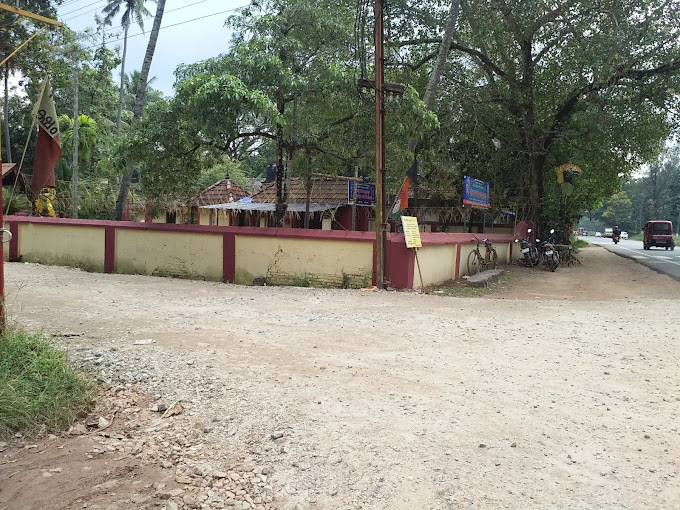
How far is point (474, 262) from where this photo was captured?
49.3 feet

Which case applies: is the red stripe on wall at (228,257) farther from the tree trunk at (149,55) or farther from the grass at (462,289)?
the tree trunk at (149,55)

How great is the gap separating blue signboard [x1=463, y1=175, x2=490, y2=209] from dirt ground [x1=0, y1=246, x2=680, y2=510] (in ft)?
30.0

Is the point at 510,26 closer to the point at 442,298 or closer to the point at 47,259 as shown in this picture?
the point at 442,298

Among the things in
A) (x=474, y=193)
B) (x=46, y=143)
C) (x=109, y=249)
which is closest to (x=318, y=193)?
(x=474, y=193)

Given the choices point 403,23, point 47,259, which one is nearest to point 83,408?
Answer: point 47,259

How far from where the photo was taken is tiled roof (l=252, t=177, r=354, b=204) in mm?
22828

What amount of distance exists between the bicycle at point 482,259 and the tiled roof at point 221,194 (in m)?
14.9

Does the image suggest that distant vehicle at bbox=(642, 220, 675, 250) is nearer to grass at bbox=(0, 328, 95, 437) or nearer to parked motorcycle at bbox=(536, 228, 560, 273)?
parked motorcycle at bbox=(536, 228, 560, 273)

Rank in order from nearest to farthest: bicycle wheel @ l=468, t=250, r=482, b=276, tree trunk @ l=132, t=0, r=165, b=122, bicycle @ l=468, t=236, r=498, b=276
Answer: bicycle wheel @ l=468, t=250, r=482, b=276 < bicycle @ l=468, t=236, r=498, b=276 < tree trunk @ l=132, t=0, r=165, b=122

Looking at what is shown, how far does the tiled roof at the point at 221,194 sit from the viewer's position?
2699 centimetres

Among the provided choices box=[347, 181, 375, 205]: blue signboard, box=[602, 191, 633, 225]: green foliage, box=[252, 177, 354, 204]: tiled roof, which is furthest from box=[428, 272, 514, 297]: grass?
box=[602, 191, 633, 225]: green foliage

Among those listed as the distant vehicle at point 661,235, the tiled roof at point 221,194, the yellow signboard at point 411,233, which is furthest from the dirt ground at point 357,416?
the distant vehicle at point 661,235

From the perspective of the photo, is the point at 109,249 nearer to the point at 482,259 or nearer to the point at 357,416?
the point at 482,259

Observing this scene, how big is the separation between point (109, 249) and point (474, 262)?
391 inches
